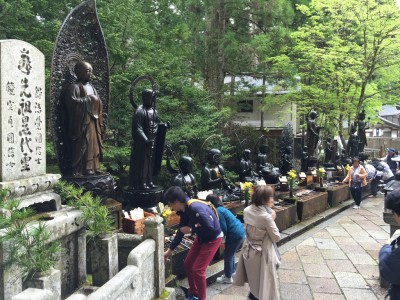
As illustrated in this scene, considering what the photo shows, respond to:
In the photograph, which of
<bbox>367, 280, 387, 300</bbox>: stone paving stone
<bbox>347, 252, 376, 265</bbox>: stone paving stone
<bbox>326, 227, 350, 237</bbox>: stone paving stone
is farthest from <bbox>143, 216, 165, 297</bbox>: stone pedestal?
<bbox>326, 227, 350, 237</bbox>: stone paving stone

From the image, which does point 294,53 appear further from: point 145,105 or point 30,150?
point 30,150

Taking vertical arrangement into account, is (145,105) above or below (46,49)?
below

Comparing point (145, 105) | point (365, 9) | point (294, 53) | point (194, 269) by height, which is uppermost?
point (365, 9)

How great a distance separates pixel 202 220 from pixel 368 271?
4088mm

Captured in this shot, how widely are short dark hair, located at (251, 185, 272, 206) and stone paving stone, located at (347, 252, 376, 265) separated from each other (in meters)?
3.90

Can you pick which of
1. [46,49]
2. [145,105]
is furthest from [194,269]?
[46,49]

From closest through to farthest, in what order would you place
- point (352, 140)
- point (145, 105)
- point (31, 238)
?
point (31, 238) < point (145, 105) < point (352, 140)

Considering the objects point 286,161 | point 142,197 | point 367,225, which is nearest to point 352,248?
point 367,225

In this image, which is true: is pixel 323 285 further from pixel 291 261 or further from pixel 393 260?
pixel 393 260

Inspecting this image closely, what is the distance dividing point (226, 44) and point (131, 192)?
1201 cm

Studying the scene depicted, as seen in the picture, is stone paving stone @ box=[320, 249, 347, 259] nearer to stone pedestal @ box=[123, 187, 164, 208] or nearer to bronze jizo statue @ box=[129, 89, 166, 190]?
stone pedestal @ box=[123, 187, 164, 208]

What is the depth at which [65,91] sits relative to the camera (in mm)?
5844

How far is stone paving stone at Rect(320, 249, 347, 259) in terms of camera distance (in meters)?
7.71

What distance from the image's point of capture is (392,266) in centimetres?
311
